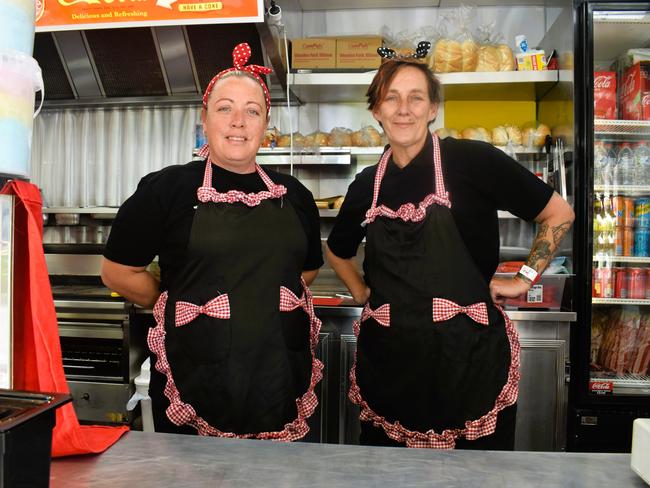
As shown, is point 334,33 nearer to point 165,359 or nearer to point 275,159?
point 275,159

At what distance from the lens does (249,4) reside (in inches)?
109

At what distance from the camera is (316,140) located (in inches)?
132

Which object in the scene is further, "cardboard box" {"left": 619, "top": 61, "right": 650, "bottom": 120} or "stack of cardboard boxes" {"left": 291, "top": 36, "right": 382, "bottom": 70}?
"stack of cardboard boxes" {"left": 291, "top": 36, "right": 382, "bottom": 70}

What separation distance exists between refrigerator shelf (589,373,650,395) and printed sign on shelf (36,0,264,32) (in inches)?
108

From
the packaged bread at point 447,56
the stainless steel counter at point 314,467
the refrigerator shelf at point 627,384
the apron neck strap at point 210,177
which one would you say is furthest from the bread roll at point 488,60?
the stainless steel counter at point 314,467

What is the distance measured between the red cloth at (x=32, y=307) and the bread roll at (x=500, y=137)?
2983 millimetres

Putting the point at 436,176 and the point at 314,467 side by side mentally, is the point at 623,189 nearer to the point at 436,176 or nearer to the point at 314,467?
the point at 436,176

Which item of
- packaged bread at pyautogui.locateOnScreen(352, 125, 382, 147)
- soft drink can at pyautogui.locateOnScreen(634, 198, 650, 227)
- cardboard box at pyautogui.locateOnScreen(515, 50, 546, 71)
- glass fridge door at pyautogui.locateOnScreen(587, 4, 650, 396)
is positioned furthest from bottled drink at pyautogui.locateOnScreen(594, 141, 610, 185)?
packaged bread at pyautogui.locateOnScreen(352, 125, 382, 147)

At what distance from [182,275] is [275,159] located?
6.24 ft

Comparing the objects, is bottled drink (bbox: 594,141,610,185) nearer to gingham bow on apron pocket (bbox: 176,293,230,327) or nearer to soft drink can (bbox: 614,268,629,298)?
soft drink can (bbox: 614,268,629,298)

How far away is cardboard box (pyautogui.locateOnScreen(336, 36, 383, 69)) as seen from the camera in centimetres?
323

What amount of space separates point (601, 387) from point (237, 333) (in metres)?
2.27

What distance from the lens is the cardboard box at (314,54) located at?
325 cm

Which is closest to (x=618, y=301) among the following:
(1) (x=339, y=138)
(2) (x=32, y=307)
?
(1) (x=339, y=138)
